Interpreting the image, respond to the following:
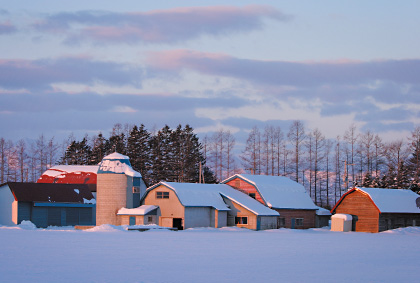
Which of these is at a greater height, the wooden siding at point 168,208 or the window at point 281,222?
the wooden siding at point 168,208

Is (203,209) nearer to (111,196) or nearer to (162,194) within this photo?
(162,194)

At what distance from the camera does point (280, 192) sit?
239 feet

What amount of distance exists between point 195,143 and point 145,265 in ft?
269

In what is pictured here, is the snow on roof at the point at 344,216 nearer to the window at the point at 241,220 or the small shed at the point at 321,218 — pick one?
the small shed at the point at 321,218

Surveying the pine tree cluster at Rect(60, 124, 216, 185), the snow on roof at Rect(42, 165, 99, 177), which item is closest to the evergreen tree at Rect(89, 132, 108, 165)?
the pine tree cluster at Rect(60, 124, 216, 185)

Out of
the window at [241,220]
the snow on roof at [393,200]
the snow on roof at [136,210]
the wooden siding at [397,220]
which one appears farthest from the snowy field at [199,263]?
the window at [241,220]

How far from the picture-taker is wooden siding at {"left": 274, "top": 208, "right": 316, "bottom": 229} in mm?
70375

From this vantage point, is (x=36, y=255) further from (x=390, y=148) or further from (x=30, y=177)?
(x=30, y=177)

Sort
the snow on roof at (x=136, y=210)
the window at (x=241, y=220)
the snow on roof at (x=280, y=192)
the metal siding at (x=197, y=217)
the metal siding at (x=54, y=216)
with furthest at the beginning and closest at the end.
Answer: the snow on roof at (x=280, y=192)
the metal siding at (x=54, y=216)
the window at (x=241, y=220)
the snow on roof at (x=136, y=210)
the metal siding at (x=197, y=217)

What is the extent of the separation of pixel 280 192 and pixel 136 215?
1773cm

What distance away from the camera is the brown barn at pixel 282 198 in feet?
231

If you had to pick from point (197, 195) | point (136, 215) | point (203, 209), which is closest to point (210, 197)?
point (197, 195)

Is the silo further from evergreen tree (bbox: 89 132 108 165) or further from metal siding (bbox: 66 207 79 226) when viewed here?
evergreen tree (bbox: 89 132 108 165)

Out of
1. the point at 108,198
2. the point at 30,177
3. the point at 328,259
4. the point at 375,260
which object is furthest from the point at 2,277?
the point at 30,177
